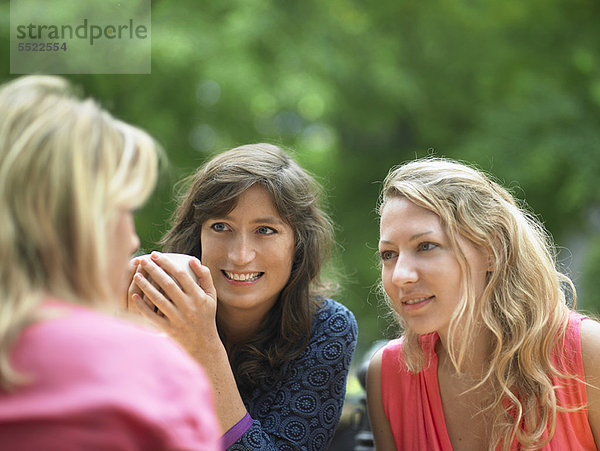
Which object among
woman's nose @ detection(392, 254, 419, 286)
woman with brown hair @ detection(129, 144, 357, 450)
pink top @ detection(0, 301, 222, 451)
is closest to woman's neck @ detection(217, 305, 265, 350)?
woman with brown hair @ detection(129, 144, 357, 450)

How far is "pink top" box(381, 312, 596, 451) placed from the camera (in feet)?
8.59

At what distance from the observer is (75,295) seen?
4.27ft

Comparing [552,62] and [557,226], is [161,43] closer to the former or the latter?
[552,62]

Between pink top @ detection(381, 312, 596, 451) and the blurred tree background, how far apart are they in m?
3.86

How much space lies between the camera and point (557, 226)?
348 inches

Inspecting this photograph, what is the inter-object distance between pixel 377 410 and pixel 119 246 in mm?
1882

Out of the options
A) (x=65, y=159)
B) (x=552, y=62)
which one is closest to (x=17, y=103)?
(x=65, y=159)

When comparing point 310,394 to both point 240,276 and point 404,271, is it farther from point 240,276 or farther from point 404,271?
point 404,271

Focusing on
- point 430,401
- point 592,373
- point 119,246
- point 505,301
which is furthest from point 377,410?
point 119,246

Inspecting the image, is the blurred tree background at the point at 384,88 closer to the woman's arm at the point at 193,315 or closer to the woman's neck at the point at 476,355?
the woman's neck at the point at 476,355

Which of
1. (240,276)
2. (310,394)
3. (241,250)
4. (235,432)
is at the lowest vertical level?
(235,432)

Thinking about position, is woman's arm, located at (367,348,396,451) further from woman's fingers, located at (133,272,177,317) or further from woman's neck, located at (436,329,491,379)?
woman's fingers, located at (133,272,177,317)

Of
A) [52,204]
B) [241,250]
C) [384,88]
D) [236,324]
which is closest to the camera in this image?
[52,204]

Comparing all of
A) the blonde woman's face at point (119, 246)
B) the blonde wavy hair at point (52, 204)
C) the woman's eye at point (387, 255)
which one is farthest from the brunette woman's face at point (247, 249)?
the blonde wavy hair at point (52, 204)
